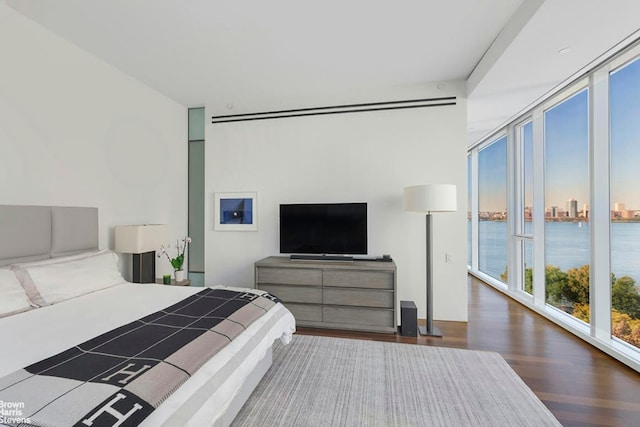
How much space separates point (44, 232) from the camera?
2.51 m

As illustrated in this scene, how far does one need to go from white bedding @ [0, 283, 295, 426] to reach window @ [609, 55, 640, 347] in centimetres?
303

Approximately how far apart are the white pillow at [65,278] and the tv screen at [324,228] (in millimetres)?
1928

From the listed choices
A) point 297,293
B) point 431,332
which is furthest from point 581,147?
point 297,293

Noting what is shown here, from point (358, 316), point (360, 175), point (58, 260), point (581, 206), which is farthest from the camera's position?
point (360, 175)

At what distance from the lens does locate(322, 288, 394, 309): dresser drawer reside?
128 inches

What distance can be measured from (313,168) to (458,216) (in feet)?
6.51

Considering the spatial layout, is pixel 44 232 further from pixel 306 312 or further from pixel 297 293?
pixel 306 312

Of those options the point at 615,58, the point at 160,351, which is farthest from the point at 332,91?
the point at 160,351

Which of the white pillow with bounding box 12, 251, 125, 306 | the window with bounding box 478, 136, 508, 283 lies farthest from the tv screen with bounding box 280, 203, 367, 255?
the window with bounding box 478, 136, 508, 283

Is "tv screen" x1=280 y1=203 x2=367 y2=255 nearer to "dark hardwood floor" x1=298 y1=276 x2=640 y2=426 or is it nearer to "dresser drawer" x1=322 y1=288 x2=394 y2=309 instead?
"dresser drawer" x1=322 y1=288 x2=394 y2=309

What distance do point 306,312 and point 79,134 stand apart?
303 cm

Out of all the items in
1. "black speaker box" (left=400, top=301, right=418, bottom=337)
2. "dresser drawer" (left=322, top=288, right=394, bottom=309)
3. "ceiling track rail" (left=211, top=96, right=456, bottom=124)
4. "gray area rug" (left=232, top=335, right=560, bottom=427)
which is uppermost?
"ceiling track rail" (left=211, top=96, right=456, bottom=124)

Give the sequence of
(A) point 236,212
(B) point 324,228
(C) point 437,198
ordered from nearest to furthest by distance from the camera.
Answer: (C) point 437,198, (B) point 324,228, (A) point 236,212

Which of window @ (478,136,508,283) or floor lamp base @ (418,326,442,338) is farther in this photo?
window @ (478,136,508,283)
